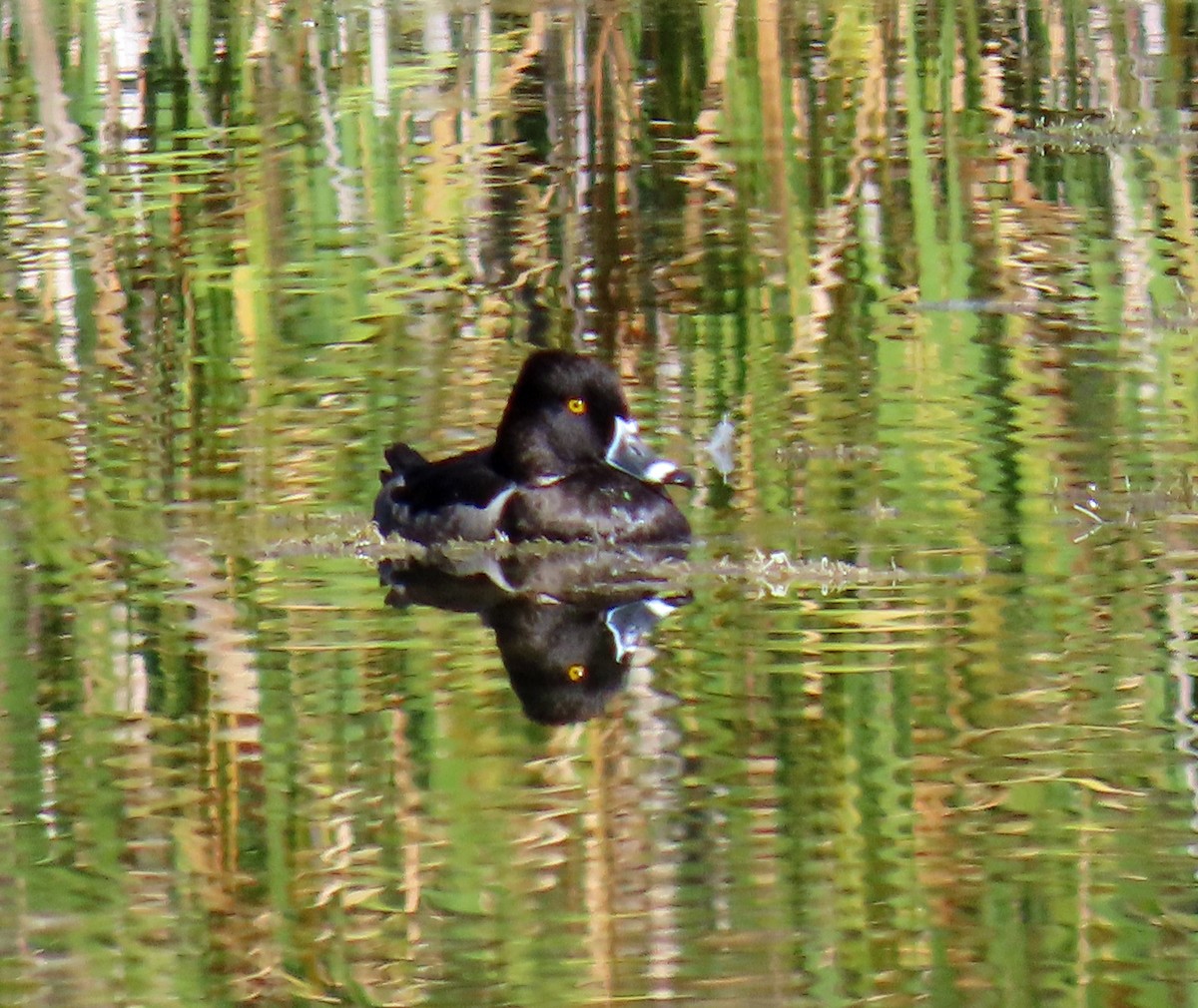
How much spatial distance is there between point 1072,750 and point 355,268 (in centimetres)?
584

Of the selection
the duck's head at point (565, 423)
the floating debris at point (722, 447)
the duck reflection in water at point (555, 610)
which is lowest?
the duck reflection in water at point (555, 610)

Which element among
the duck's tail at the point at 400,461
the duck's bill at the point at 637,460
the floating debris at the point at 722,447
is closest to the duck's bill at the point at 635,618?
the duck's bill at the point at 637,460

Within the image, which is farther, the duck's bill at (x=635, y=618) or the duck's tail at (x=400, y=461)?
the duck's tail at (x=400, y=461)

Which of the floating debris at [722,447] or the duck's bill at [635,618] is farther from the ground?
the floating debris at [722,447]

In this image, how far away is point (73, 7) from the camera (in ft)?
52.5

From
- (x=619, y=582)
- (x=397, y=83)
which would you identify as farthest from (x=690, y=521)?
(x=397, y=83)

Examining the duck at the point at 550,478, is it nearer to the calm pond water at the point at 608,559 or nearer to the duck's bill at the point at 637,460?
the duck's bill at the point at 637,460

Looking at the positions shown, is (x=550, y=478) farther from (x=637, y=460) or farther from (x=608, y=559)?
(x=608, y=559)

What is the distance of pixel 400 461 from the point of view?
26.0 feet

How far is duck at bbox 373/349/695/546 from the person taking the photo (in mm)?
7547

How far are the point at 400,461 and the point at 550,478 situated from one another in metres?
0.43

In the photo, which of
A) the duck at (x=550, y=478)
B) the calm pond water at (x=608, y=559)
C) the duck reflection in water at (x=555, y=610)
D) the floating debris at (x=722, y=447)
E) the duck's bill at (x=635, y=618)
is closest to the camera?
the calm pond water at (x=608, y=559)

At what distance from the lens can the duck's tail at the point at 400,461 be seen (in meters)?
7.83

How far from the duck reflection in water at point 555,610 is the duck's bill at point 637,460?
0.97 ft
